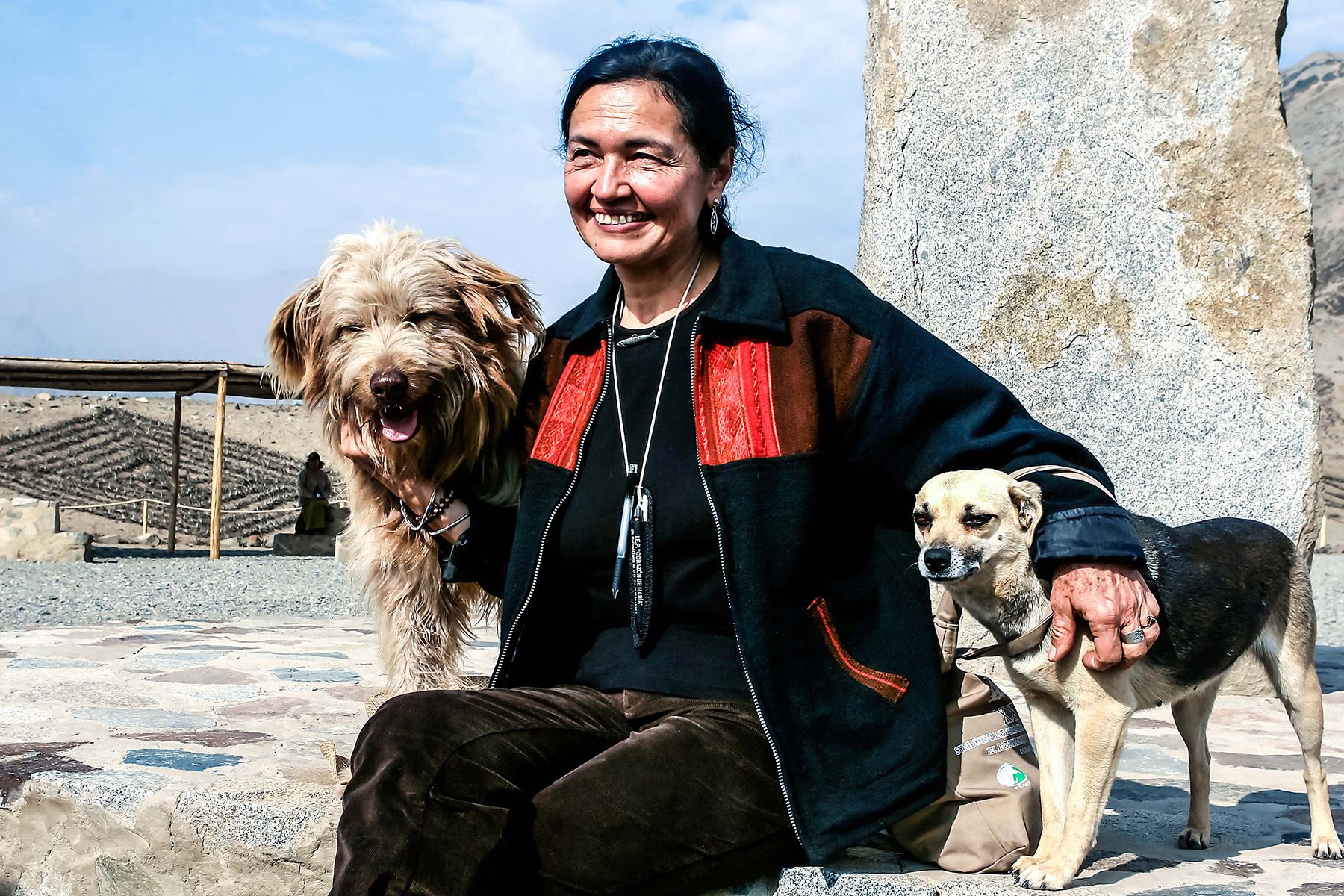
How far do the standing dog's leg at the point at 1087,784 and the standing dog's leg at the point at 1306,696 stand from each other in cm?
77

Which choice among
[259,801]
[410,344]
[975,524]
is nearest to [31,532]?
[259,801]

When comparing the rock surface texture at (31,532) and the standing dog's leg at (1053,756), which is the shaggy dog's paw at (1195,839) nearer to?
the standing dog's leg at (1053,756)

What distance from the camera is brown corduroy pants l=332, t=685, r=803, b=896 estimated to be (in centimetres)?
224

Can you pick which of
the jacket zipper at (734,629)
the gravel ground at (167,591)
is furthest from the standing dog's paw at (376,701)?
the gravel ground at (167,591)

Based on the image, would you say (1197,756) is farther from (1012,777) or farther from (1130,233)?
(1130,233)

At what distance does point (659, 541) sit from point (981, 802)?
3.07 ft

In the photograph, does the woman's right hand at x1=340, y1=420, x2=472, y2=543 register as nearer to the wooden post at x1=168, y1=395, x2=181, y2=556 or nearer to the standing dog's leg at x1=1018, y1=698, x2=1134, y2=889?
the standing dog's leg at x1=1018, y1=698, x2=1134, y2=889

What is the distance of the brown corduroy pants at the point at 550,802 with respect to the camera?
7.34 ft

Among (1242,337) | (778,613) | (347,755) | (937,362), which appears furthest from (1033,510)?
(1242,337)

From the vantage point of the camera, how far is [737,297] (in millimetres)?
2795

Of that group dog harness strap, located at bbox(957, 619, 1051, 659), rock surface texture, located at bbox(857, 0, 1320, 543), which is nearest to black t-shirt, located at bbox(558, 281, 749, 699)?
dog harness strap, located at bbox(957, 619, 1051, 659)

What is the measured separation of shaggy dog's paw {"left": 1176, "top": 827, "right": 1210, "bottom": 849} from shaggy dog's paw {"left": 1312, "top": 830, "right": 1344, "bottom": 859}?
0.81 ft

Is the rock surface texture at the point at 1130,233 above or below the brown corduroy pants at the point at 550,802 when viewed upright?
above

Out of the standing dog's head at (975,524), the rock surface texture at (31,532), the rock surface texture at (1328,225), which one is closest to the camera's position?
the standing dog's head at (975,524)
